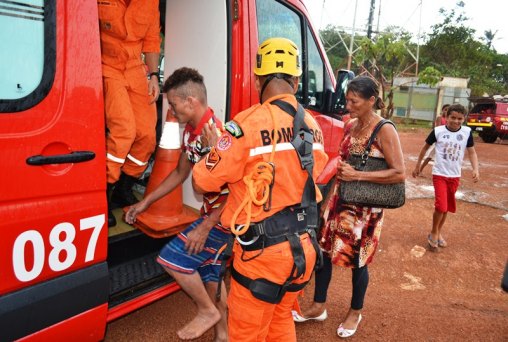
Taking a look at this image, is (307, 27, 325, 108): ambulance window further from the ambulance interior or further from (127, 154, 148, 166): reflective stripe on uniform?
(127, 154, 148, 166): reflective stripe on uniform

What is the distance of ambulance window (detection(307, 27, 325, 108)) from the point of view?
3229 millimetres

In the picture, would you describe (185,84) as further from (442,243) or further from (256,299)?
(442,243)

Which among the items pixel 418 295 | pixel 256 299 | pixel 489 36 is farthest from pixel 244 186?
pixel 489 36

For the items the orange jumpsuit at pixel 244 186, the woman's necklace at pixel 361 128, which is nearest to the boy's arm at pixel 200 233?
the orange jumpsuit at pixel 244 186

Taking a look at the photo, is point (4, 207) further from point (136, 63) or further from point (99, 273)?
point (136, 63)

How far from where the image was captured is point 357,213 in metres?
2.64

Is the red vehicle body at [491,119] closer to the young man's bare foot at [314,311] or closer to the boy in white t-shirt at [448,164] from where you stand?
the boy in white t-shirt at [448,164]

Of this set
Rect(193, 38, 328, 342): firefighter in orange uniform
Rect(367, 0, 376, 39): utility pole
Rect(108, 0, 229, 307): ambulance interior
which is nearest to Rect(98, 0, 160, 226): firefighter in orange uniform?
Rect(108, 0, 229, 307): ambulance interior

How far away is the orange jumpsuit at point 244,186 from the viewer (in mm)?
1568

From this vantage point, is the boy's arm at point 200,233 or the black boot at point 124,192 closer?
the boy's arm at point 200,233

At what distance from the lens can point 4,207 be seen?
144 cm

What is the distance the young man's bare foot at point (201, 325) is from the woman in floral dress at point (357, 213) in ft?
2.56

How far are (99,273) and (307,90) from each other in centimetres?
210

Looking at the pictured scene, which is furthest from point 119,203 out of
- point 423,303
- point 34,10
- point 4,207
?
point 423,303
